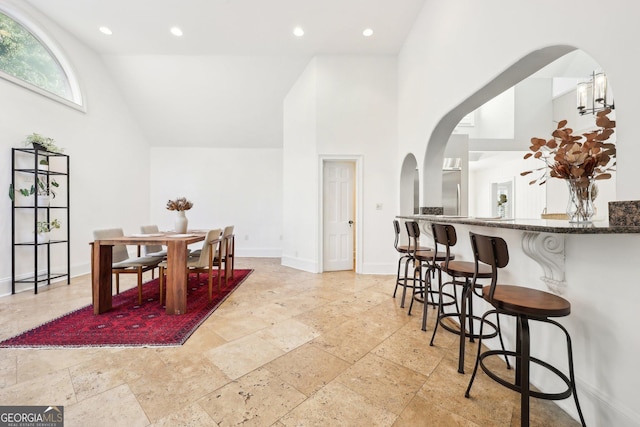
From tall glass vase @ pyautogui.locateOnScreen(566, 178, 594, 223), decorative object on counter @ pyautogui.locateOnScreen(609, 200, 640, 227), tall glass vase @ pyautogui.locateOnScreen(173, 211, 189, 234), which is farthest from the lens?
tall glass vase @ pyautogui.locateOnScreen(173, 211, 189, 234)

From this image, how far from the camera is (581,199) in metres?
1.53

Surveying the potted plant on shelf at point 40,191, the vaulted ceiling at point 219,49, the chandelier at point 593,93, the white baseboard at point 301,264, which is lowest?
the white baseboard at point 301,264

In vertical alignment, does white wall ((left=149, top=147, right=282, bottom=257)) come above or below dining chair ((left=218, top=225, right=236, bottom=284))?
above

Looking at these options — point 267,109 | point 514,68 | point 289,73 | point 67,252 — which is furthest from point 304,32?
point 67,252

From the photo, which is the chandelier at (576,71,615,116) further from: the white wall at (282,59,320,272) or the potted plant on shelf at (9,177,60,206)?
the potted plant on shelf at (9,177,60,206)

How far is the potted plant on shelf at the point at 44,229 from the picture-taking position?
11.7 feet

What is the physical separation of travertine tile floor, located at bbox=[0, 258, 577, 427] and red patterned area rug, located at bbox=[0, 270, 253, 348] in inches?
4.6

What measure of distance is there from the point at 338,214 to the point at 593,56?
12.7ft

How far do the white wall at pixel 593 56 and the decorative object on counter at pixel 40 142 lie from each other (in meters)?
5.29

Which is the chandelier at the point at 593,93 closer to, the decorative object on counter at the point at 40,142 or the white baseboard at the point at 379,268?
the white baseboard at the point at 379,268

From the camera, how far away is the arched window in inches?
136

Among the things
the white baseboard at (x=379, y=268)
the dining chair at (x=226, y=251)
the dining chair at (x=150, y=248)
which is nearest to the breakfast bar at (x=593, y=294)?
the white baseboard at (x=379, y=268)

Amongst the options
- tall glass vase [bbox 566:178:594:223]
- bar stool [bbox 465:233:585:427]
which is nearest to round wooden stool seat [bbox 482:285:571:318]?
bar stool [bbox 465:233:585:427]

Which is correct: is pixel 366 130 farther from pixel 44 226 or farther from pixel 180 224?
pixel 44 226
